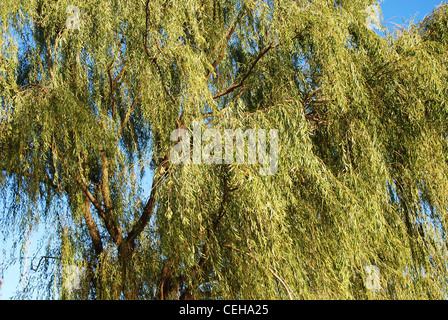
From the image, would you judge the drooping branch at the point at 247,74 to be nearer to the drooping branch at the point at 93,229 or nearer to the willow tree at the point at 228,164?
the willow tree at the point at 228,164

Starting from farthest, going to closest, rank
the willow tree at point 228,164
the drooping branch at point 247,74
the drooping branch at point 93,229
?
1. the drooping branch at point 247,74
2. the drooping branch at point 93,229
3. the willow tree at point 228,164

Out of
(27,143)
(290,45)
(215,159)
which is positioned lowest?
(215,159)

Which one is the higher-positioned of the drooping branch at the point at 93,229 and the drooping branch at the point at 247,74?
the drooping branch at the point at 247,74

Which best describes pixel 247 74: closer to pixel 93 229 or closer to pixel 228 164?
pixel 228 164

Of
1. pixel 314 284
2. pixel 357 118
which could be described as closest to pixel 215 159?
pixel 314 284

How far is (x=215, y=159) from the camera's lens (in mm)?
4043

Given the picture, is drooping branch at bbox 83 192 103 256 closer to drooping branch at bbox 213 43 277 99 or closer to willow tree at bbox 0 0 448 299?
willow tree at bbox 0 0 448 299

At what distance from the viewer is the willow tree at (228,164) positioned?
13.1ft

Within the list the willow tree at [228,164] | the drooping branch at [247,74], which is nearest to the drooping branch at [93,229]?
the willow tree at [228,164]

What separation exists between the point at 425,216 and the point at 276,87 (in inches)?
73.4

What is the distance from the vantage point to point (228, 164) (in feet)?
13.2

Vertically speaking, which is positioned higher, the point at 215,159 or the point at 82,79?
the point at 82,79

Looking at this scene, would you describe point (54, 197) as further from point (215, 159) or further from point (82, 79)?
point (215, 159)
